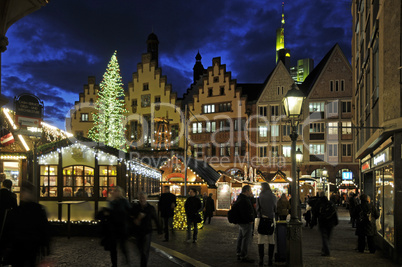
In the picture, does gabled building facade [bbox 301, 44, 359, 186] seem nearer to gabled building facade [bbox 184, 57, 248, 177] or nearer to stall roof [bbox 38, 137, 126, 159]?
gabled building facade [bbox 184, 57, 248, 177]

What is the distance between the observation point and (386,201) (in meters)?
13.5

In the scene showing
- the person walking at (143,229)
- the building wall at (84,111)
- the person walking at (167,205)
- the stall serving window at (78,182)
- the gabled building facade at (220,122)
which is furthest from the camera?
the building wall at (84,111)

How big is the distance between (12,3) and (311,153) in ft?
151

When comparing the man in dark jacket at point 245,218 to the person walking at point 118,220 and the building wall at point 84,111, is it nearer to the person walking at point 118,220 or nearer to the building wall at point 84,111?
the person walking at point 118,220

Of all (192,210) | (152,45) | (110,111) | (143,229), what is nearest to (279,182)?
(192,210)

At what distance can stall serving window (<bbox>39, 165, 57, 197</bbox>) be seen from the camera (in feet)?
57.0

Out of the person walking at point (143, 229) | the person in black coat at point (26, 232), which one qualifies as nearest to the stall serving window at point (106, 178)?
the person walking at point (143, 229)

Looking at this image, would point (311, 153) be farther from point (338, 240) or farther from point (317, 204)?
point (317, 204)

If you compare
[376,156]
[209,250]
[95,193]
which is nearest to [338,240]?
[376,156]

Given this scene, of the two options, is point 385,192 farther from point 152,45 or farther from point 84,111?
point 84,111

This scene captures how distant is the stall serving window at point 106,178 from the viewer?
1747 centimetres

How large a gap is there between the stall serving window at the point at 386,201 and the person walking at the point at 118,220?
692 cm

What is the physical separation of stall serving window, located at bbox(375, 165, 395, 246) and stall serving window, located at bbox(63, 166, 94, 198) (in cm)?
998

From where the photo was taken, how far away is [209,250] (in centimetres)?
1318
